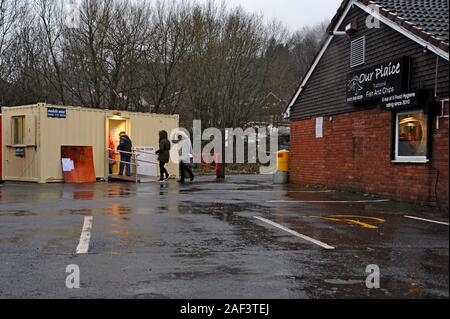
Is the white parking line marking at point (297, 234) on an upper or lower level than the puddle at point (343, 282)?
upper

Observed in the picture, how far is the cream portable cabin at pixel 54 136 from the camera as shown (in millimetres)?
19594

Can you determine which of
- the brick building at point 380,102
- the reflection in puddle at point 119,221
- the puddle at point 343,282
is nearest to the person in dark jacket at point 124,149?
the brick building at point 380,102

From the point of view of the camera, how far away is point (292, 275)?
5602 millimetres

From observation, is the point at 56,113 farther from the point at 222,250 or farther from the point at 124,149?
the point at 222,250

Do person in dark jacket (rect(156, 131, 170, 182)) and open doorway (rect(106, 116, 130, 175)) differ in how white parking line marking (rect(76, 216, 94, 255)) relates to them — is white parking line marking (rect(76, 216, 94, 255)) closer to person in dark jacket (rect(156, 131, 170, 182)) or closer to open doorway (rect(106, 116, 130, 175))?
person in dark jacket (rect(156, 131, 170, 182))

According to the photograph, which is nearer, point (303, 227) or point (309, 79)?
point (303, 227)

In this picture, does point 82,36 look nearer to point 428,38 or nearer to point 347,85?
→ point 347,85

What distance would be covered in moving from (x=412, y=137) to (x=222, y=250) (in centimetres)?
792

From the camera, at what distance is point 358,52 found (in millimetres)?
15500

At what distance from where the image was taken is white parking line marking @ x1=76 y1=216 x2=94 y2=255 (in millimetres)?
6852

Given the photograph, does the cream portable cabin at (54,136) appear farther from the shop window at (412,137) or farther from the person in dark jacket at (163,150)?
the shop window at (412,137)

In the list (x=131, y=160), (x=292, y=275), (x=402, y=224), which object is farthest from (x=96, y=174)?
(x=292, y=275)

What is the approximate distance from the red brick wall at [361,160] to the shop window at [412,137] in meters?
0.20

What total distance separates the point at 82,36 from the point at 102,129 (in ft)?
37.6
